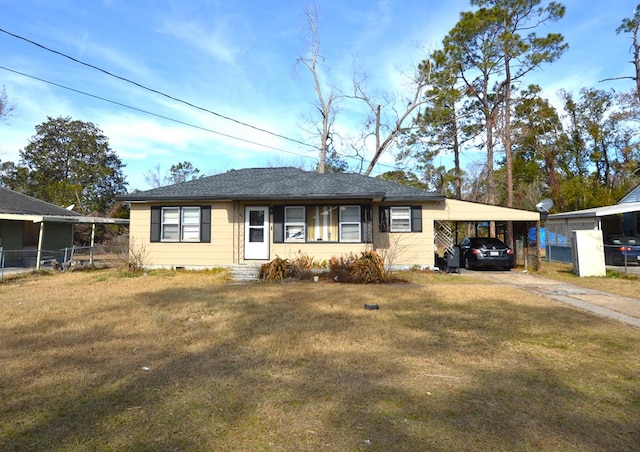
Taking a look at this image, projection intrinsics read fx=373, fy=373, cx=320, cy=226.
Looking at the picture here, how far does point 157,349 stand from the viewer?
479 cm

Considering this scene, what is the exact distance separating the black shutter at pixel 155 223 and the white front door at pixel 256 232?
124 inches

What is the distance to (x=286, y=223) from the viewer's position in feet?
42.7

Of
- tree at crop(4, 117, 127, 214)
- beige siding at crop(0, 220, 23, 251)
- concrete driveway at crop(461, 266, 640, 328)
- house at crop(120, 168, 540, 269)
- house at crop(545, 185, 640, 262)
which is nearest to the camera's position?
concrete driveway at crop(461, 266, 640, 328)

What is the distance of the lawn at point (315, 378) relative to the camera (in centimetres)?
274

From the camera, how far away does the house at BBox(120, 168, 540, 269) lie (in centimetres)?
1290

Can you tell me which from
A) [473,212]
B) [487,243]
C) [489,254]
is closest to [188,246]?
[473,212]

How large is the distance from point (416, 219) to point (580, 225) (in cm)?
998

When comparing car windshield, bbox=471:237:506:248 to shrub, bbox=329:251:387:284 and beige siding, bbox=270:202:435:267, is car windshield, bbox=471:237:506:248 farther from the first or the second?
shrub, bbox=329:251:387:284

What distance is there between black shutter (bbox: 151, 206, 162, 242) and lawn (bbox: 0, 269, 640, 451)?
5912mm

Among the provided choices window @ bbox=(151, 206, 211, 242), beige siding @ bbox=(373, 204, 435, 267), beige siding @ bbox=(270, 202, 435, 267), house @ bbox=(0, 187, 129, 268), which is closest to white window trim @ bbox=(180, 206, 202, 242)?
window @ bbox=(151, 206, 211, 242)

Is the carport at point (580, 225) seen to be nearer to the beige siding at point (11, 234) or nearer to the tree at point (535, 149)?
the tree at point (535, 149)

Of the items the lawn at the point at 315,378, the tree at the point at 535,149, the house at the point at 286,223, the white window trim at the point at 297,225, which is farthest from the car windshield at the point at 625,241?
the white window trim at the point at 297,225

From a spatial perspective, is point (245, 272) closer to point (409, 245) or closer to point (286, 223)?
point (286, 223)

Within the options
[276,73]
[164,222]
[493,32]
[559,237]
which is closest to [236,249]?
[164,222]
